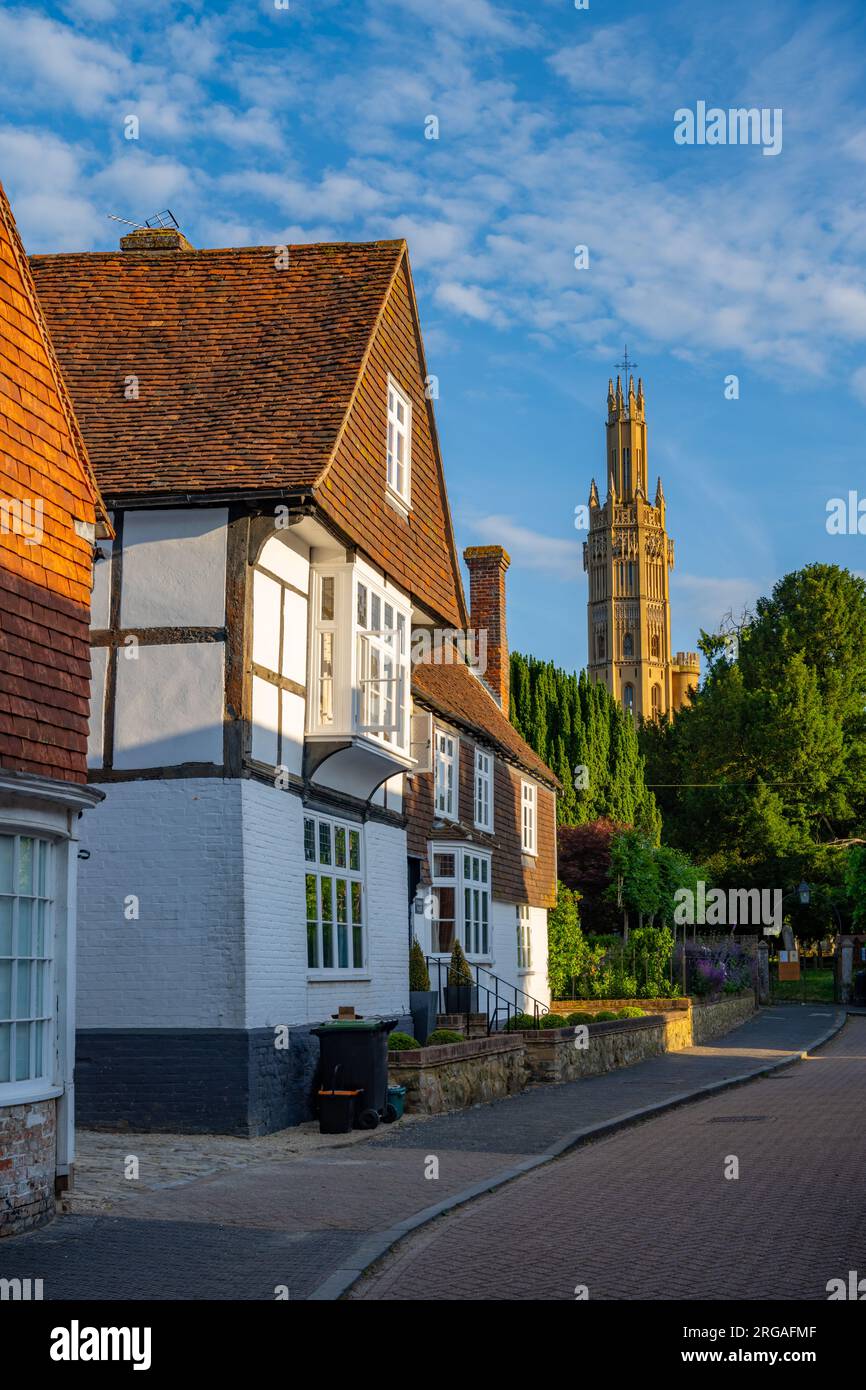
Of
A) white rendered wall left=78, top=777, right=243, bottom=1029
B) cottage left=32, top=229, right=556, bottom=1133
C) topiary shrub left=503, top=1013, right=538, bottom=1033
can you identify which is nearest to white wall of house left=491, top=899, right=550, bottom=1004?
topiary shrub left=503, top=1013, right=538, bottom=1033

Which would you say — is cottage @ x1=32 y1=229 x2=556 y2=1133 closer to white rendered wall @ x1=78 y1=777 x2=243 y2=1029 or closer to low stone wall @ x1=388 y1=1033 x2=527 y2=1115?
white rendered wall @ x1=78 y1=777 x2=243 y2=1029

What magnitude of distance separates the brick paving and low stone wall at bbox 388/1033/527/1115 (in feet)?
1.27

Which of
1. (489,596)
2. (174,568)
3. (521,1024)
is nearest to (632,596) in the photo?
(489,596)

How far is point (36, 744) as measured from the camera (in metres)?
11.1

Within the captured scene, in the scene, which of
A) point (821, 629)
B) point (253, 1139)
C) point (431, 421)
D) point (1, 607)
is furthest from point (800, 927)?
point (1, 607)

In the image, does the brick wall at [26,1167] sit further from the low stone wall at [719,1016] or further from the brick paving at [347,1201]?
the low stone wall at [719,1016]

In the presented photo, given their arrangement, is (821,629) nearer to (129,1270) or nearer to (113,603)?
(113,603)

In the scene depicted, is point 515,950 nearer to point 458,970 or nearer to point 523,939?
point 523,939

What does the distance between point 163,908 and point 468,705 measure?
1789 cm

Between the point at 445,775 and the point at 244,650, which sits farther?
the point at 445,775

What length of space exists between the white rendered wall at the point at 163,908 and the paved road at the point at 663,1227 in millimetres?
4164

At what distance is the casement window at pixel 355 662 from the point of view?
18.2 m
